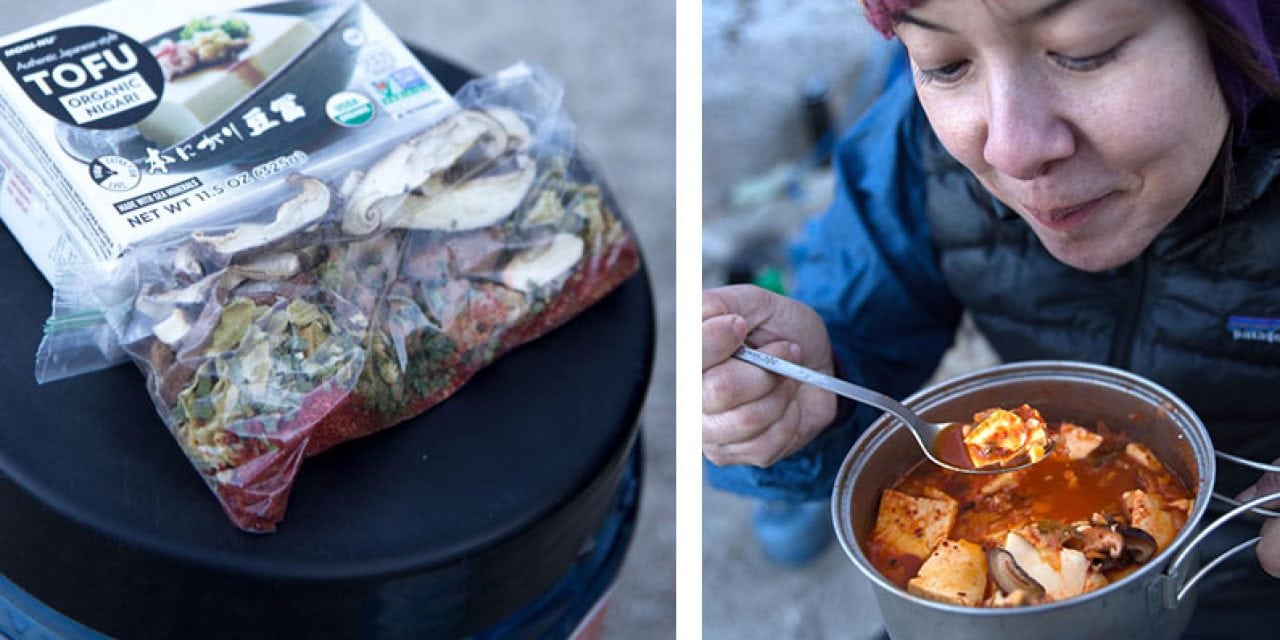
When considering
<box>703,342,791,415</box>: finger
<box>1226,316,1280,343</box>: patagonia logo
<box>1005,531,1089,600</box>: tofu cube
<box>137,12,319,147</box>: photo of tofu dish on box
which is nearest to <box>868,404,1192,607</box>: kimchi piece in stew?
<box>1005,531,1089,600</box>: tofu cube

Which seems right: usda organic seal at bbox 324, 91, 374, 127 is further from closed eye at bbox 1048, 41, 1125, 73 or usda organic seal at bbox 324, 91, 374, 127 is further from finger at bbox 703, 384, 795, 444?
closed eye at bbox 1048, 41, 1125, 73

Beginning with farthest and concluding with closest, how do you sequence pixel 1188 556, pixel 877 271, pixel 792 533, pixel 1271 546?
pixel 792 533, pixel 877 271, pixel 1271 546, pixel 1188 556

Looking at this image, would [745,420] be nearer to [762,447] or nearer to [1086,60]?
[762,447]

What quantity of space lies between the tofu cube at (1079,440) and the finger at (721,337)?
0.25m

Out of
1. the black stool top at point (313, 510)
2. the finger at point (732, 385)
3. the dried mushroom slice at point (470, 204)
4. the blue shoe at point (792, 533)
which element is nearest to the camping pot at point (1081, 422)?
the finger at point (732, 385)

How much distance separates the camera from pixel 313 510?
39.0 inches

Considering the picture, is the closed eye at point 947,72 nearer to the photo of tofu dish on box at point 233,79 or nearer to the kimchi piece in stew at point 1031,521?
the kimchi piece in stew at point 1031,521

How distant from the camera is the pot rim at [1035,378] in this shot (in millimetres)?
778

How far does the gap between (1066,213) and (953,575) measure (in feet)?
→ 1.00

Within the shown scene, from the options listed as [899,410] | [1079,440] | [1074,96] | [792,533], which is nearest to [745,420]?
[899,410]

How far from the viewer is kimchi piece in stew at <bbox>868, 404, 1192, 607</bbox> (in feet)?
2.87

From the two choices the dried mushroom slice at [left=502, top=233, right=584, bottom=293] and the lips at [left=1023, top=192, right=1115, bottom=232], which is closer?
the lips at [left=1023, top=192, right=1115, bottom=232]

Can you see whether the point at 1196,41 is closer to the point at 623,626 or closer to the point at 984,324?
the point at 984,324

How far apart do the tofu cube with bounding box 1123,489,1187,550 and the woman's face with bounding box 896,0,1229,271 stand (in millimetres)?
225
